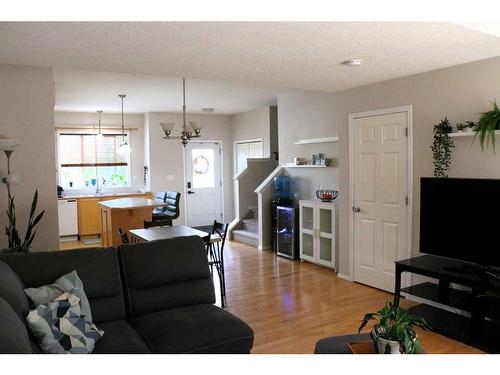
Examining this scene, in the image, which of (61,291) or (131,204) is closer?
(61,291)

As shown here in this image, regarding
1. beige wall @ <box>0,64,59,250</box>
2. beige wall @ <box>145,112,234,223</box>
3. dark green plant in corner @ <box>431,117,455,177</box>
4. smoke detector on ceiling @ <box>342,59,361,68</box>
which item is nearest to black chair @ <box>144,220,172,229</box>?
beige wall @ <box>0,64,59,250</box>

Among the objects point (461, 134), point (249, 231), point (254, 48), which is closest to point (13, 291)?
point (254, 48)

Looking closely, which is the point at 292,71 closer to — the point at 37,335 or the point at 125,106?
the point at 37,335

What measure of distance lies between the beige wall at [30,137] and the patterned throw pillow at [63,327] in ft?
6.02

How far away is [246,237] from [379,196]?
3303mm

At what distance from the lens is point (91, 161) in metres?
8.66

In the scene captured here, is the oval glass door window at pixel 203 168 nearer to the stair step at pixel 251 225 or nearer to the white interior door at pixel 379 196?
the stair step at pixel 251 225

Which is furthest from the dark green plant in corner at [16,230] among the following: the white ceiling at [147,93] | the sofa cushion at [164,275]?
the white ceiling at [147,93]

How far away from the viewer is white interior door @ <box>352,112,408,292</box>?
14.2 ft

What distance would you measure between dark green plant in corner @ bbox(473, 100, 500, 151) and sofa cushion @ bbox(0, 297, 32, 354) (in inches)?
137

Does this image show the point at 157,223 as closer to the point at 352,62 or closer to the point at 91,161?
the point at 352,62

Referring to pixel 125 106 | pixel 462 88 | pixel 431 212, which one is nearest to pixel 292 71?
pixel 462 88

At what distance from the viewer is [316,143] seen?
6.07m

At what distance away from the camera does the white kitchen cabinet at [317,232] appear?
559 centimetres
